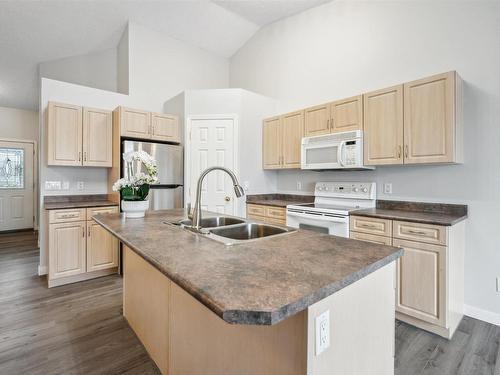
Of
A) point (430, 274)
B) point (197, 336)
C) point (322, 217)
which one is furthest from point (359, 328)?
point (322, 217)

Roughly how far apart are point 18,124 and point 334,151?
719 centimetres

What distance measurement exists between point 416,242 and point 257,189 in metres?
2.32

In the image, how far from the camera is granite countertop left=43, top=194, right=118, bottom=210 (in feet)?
10.7

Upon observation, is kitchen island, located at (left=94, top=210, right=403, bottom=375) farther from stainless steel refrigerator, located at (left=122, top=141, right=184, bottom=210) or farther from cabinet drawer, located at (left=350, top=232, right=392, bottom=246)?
stainless steel refrigerator, located at (left=122, top=141, right=184, bottom=210)

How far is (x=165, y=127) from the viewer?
3.89m

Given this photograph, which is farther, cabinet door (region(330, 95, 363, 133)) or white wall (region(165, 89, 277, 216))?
white wall (region(165, 89, 277, 216))

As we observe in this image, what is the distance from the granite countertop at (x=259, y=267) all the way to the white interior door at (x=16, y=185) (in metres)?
6.44

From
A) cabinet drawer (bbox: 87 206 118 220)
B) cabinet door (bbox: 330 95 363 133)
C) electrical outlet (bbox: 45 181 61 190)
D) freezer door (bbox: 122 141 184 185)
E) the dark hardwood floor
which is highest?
cabinet door (bbox: 330 95 363 133)

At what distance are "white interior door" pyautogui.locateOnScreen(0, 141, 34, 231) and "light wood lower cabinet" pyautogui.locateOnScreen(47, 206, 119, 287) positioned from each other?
4287 millimetres

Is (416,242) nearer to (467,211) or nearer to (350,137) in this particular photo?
(467,211)

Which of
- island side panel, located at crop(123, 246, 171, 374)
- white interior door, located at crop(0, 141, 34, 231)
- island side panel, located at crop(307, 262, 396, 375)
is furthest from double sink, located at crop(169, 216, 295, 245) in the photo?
white interior door, located at crop(0, 141, 34, 231)

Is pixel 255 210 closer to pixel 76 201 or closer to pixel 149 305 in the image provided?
pixel 149 305

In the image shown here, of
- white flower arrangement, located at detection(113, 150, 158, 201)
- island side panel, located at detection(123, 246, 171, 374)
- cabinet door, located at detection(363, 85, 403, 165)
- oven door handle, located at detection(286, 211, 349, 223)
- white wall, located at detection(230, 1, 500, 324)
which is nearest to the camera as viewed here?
island side panel, located at detection(123, 246, 171, 374)

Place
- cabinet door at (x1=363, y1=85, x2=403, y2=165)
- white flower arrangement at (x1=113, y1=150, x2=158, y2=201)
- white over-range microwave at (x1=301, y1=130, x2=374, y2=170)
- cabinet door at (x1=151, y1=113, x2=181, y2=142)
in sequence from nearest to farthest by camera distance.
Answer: white flower arrangement at (x1=113, y1=150, x2=158, y2=201)
cabinet door at (x1=363, y1=85, x2=403, y2=165)
white over-range microwave at (x1=301, y1=130, x2=374, y2=170)
cabinet door at (x1=151, y1=113, x2=181, y2=142)
